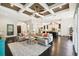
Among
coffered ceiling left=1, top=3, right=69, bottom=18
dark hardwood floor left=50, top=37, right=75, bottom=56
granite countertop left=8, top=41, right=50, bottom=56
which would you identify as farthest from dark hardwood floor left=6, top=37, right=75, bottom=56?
coffered ceiling left=1, top=3, right=69, bottom=18

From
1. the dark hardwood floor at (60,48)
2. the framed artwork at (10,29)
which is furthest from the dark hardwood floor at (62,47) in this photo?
the framed artwork at (10,29)

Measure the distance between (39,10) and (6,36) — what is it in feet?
4.18

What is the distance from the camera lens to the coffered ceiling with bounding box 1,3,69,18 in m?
3.14

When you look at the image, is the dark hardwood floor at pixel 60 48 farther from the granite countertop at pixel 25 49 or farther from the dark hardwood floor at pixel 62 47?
the granite countertop at pixel 25 49

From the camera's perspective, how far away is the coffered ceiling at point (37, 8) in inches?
124

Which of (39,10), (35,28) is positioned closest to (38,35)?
(35,28)

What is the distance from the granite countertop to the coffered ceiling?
949 millimetres

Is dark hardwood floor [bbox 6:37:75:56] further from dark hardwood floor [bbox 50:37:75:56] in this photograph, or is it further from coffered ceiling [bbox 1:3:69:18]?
coffered ceiling [bbox 1:3:69:18]

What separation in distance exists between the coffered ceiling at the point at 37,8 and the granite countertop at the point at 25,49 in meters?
0.95

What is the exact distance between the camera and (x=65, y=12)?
324 cm

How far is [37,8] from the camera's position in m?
3.21

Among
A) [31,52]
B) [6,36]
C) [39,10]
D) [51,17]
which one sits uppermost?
[39,10]

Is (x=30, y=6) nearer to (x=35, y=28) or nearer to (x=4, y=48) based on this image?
(x=35, y=28)

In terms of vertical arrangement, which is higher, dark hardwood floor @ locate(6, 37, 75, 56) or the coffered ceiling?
the coffered ceiling
